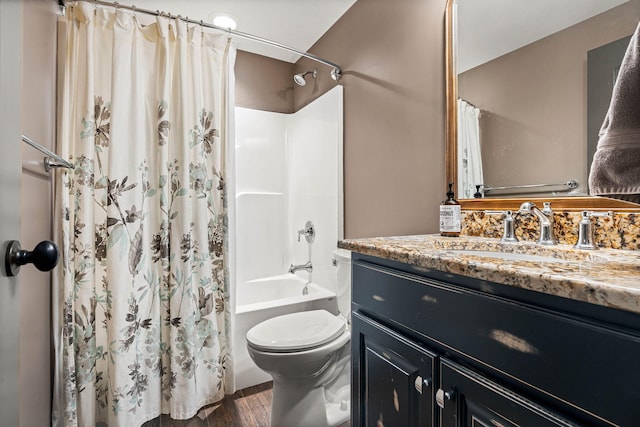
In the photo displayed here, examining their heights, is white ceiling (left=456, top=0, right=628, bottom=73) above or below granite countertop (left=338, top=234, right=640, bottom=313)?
above

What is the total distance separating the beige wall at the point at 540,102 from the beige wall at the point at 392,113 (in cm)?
20

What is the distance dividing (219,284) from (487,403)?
4.66ft

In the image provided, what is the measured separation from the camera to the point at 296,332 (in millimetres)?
1535

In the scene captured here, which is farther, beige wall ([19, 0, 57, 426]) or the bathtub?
the bathtub

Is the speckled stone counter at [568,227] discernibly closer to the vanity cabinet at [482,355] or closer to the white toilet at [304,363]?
the vanity cabinet at [482,355]

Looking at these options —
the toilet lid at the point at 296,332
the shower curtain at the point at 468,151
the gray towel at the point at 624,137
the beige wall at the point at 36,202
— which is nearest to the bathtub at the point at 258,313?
the toilet lid at the point at 296,332

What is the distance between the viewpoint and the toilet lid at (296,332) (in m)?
1.34

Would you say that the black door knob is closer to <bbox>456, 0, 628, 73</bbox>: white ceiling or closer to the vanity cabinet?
the vanity cabinet

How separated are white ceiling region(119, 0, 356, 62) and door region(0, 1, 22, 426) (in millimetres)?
1696

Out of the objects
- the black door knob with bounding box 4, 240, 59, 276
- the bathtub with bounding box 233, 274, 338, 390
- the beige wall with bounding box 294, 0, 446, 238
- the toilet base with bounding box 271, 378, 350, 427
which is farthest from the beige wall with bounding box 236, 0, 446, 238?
the black door knob with bounding box 4, 240, 59, 276

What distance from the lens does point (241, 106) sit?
2.53 m

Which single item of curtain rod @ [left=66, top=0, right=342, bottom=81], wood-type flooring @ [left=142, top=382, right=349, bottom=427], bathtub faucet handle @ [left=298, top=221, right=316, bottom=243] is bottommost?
wood-type flooring @ [left=142, top=382, right=349, bottom=427]

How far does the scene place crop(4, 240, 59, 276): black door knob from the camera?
1.51ft

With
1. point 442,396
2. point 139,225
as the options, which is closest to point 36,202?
point 139,225
